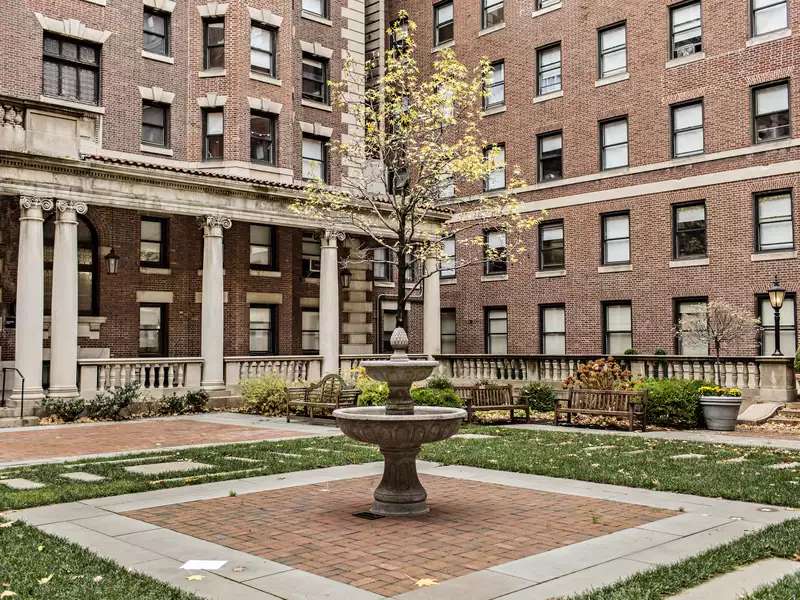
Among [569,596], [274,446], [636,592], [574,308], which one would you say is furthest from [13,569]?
[574,308]

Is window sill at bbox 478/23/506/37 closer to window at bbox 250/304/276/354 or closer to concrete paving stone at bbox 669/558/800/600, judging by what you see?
window at bbox 250/304/276/354

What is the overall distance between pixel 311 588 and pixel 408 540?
180 cm

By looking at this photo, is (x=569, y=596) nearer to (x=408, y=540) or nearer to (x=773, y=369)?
(x=408, y=540)

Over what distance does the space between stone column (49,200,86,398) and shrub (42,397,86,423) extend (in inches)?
8.9

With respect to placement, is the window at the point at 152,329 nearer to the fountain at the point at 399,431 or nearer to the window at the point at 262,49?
the window at the point at 262,49

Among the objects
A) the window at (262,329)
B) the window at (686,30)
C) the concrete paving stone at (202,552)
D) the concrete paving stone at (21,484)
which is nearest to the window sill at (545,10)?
the window at (686,30)

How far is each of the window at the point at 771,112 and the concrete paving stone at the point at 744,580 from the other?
23.3m

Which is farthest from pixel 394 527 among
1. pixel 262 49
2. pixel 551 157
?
pixel 551 157

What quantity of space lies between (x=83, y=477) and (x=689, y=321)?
21985mm

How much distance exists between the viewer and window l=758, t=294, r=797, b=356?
25.7 m

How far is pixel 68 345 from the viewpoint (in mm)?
20641

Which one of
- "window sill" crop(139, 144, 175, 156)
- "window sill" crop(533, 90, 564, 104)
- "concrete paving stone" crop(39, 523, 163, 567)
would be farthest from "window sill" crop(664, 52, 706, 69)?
"concrete paving stone" crop(39, 523, 163, 567)

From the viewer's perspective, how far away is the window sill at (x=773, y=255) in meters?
25.8

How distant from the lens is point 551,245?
109ft
